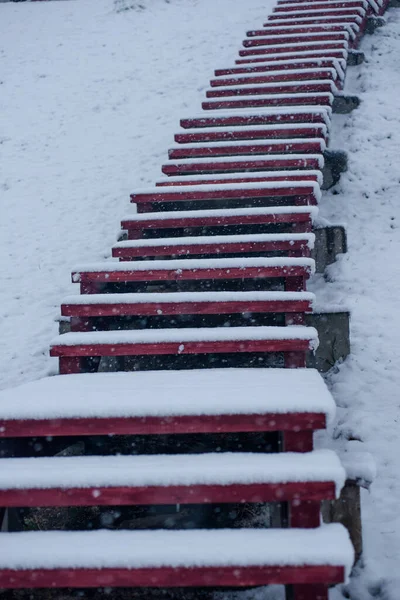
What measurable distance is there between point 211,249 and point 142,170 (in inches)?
134

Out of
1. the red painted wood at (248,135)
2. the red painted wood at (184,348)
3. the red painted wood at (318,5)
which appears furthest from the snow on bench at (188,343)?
the red painted wood at (318,5)

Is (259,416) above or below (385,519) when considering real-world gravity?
above

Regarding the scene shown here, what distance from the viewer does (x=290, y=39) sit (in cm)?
847

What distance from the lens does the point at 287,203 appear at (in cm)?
493

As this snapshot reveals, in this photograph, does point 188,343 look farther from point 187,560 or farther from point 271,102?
point 271,102

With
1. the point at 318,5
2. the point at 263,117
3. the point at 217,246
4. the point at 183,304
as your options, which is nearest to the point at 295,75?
the point at 263,117

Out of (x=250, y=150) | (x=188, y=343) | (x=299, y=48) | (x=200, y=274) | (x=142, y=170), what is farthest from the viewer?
(x=299, y=48)

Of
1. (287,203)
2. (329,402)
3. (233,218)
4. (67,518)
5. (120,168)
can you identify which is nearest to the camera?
(329,402)

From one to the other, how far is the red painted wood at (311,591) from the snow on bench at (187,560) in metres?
0.01

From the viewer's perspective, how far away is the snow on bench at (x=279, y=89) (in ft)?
22.2

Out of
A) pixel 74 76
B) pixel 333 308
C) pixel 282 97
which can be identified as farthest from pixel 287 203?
pixel 74 76

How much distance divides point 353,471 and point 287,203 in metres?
2.99

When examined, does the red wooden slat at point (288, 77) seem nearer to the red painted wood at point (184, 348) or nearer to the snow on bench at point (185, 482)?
the red painted wood at point (184, 348)

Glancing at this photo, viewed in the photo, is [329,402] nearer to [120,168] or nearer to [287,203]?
[287,203]
